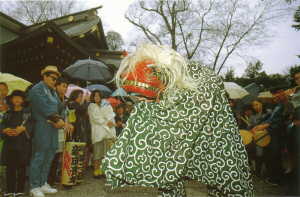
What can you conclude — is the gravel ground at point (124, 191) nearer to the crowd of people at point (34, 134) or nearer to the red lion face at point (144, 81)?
the crowd of people at point (34, 134)

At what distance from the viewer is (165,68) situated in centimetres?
194

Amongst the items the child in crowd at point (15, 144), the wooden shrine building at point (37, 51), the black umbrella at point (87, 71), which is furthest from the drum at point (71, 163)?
the wooden shrine building at point (37, 51)

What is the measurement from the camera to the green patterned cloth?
169cm

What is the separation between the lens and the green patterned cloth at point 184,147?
1.69m

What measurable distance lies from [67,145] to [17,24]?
7893 millimetres

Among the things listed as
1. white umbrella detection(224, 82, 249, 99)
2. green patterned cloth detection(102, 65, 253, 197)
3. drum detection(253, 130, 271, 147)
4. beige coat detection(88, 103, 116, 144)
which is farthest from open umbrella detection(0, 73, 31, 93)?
white umbrella detection(224, 82, 249, 99)

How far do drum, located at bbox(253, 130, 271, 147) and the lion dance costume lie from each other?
351 centimetres

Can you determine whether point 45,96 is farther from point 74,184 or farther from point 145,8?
point 145,8

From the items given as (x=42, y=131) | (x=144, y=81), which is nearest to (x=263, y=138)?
(x=42, y=131)

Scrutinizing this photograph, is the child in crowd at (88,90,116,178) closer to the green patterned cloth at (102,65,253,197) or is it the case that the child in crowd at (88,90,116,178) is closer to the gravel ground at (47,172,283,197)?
the gravel ground at (47,172,283,197)

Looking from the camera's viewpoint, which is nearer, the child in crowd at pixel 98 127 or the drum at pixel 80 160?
the drum at pixel 80 160

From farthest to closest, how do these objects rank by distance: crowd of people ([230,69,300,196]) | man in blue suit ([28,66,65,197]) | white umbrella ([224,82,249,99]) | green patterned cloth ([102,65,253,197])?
white umbrella ([224,82,249,99])
crowd of people ([230,69,300,196])
man in blue suit ([28,66,65,197])
green patterned cloth ([102,65,253,197])

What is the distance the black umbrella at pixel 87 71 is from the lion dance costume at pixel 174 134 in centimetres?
499

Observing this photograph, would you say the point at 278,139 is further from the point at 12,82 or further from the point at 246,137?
the point at 12,82
